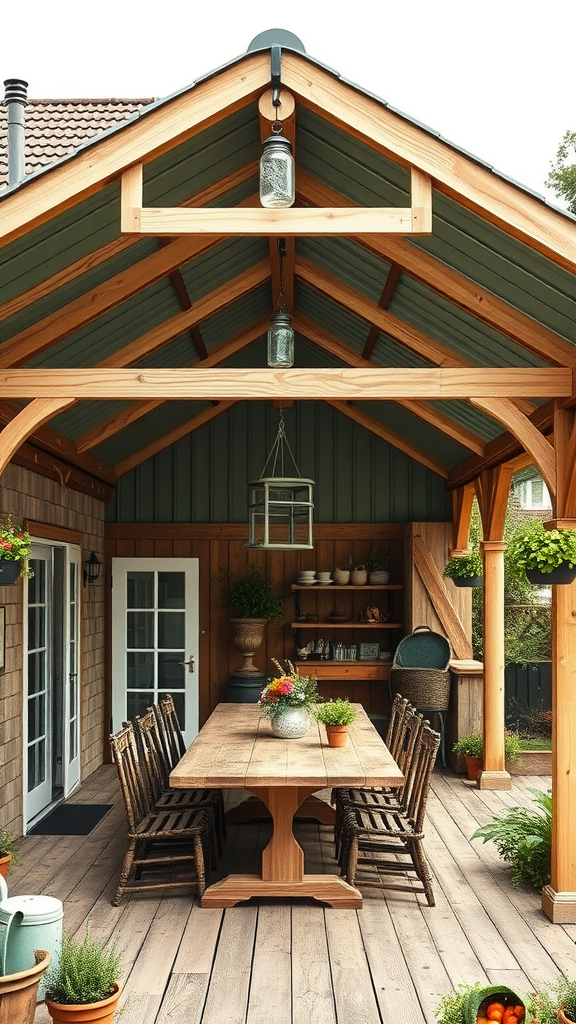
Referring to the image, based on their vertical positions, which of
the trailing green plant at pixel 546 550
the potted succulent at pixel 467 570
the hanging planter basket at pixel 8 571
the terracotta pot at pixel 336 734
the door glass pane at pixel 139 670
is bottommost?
the door glass pane at pixel 139 670

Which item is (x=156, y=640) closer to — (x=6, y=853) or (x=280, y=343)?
(x=6, y=853)

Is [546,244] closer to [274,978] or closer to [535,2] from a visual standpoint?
[274,978]

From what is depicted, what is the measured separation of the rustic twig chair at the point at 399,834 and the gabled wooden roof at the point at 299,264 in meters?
1.91

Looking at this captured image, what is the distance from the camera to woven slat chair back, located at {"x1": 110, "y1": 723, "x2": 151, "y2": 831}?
5.58 m

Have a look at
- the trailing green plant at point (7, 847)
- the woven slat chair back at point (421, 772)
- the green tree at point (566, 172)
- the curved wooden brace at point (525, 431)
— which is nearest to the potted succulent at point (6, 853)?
the trailing green plant at point (7, 847)

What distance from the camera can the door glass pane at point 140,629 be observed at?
34.7 feet

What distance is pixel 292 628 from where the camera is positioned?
417 inches

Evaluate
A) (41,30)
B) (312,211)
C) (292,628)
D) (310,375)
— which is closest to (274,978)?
(310,375)

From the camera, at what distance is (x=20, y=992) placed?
3.61 meters

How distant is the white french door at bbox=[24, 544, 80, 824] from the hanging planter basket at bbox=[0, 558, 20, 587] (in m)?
2.14

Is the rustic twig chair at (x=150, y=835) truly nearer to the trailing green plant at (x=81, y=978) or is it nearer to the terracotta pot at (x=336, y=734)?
the terracotta pot at (x=336, y=734)

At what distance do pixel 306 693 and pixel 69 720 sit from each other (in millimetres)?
3128

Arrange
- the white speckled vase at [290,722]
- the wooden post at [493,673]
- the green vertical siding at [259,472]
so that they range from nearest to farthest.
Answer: the white speckled vase at [290,722] → the wooden post at [493,673] → the green vertical siding at [259,472]

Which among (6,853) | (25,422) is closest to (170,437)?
(25,422)
